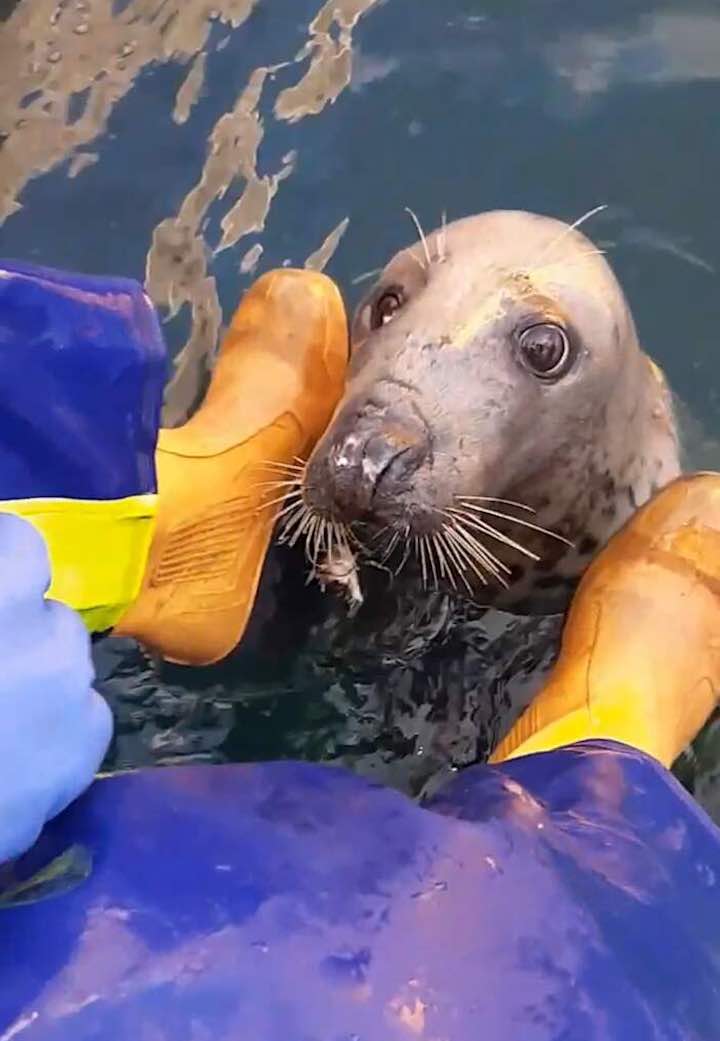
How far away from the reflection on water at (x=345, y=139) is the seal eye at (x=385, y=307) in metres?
0.56

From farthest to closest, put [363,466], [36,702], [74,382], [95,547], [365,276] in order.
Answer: [365,276]
[363,466]
[95,547]
[74,382]
[36,702]

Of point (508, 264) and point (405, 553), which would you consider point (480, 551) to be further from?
point (508, 264)

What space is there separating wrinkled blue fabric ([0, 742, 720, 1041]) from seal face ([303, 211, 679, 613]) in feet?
1.71

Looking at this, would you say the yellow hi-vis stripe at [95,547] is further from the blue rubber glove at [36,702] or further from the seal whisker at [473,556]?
the seal whisker at [473,556]

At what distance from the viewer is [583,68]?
11.5ft

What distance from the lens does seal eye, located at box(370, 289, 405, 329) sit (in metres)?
2.37

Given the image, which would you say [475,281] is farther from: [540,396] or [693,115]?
[693,115]

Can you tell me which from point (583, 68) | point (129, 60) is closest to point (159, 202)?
point (129, 60)

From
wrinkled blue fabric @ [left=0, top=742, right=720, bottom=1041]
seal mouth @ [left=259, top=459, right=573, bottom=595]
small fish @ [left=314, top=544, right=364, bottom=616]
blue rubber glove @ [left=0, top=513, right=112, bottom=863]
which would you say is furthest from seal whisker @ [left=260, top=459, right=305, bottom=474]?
blue rubber glove @ [left=0, top=513, right=112, bottom=863]

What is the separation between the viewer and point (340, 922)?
4.61 ft

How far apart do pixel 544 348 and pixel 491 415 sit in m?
0.13

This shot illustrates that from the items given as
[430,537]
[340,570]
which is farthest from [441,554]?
[340,570]

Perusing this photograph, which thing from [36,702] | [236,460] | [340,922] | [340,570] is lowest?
[340,570]

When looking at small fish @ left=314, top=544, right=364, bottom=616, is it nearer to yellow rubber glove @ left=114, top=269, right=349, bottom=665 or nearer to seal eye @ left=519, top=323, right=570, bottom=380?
yellow rubber glove @ left=114, top=269, right=349, bottom=665
